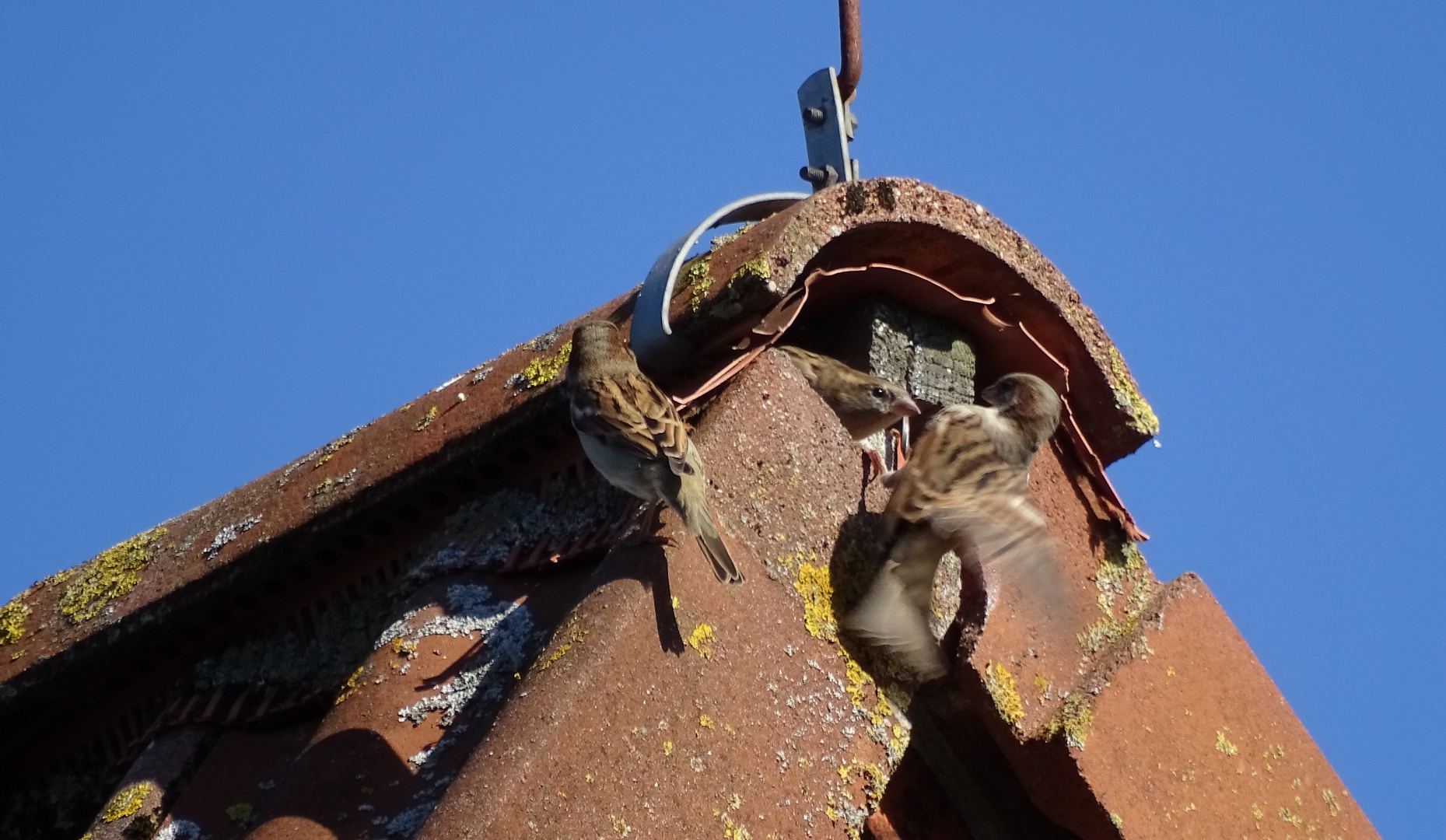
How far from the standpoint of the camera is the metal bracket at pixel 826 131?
3.03m

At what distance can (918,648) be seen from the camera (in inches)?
94.1

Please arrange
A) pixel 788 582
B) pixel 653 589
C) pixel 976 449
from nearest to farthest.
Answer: pixel 653 589, pixel 788 582, pixel 976 449

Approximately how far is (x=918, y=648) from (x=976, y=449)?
456 millimetres

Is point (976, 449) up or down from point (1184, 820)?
up

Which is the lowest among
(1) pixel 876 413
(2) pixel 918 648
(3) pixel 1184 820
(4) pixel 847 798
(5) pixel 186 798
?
(3) pixel 1184 820

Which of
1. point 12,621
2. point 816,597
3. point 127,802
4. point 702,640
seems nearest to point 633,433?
point 816,597

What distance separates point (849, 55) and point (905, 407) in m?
0.73

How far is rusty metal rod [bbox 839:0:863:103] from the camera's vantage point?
3.07 metres

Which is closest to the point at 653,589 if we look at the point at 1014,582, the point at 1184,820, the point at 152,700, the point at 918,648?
the point at 918,648

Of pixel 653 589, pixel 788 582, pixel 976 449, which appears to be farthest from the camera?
pixel 976 449

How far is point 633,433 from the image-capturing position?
2.52m

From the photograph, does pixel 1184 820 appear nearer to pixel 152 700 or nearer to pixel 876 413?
pixel 876 413

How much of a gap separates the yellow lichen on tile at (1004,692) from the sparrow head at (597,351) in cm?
78

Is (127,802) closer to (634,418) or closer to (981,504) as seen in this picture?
(634,418)
